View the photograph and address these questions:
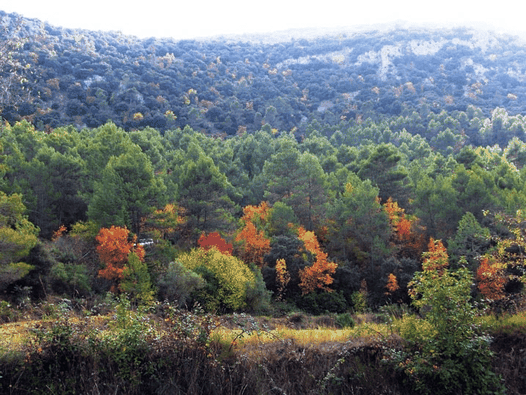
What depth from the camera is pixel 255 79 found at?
126750mm

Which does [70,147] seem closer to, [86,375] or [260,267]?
[260,267]

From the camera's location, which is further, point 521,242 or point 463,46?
point 463,46

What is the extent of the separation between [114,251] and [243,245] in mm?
10495

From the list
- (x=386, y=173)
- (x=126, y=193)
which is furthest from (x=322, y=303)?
(x=386, y=173)

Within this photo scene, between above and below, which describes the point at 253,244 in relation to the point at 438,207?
below

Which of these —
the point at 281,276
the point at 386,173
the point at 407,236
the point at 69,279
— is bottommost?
the point at 281,276

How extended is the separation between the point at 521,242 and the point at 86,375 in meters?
11.0

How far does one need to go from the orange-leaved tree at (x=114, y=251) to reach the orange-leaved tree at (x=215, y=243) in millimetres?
6394

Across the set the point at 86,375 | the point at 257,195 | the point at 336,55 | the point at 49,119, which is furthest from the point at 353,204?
the point at 336,55

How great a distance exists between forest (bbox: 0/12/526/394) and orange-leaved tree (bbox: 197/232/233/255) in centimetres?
22

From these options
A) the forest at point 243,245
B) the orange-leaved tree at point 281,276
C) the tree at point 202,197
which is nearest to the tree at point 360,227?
the forest at point 243,245

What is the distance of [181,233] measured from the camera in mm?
30359

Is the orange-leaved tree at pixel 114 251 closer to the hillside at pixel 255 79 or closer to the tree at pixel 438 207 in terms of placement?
the tree at pixel 438 207

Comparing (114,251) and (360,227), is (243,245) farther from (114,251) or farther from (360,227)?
(114,251)
